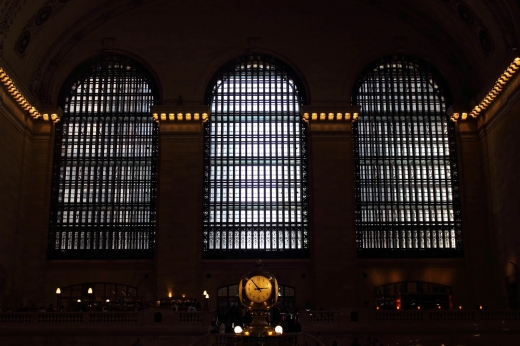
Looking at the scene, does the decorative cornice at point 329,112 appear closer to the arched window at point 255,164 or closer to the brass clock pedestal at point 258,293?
the arched window at point 255,164

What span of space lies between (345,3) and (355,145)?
788cm

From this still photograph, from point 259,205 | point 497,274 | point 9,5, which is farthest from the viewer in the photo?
point 259,205

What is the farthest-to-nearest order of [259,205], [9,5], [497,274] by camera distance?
[259,205] < [497,274] < [9,5]

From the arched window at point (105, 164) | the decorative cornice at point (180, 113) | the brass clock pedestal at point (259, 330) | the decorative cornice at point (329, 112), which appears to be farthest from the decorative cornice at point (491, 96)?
the brass clock pedestal at point (259, 330)

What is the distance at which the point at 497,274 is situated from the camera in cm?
3297

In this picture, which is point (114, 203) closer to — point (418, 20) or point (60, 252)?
point (60, 252)

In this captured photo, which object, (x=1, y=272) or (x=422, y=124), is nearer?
(x=1, y=272)

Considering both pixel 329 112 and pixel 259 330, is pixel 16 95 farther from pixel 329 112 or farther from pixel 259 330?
pixel 259 330

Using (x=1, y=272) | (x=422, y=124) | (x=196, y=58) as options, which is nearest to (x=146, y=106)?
(x=196, y=58)

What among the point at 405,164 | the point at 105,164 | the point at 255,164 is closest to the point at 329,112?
the point at 255,164

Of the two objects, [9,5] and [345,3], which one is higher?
[345,3]

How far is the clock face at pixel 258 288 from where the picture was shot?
388 inches

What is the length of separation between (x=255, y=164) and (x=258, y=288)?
26.0 metres

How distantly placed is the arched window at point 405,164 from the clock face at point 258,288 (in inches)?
985
